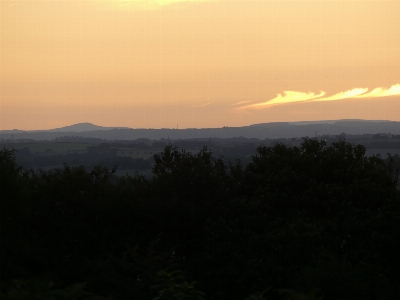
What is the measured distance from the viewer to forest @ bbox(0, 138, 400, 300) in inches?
922

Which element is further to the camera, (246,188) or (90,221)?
(246,188)

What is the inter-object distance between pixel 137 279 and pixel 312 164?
518 inches

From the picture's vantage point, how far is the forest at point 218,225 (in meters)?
23.4

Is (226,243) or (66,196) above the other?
(66,196)

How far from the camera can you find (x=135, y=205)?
30.6 meters

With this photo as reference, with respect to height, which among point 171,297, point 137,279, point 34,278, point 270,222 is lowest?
point 137,279

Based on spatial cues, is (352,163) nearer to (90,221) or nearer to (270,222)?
(270,222)

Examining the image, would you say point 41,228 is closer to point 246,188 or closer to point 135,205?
point 135,205

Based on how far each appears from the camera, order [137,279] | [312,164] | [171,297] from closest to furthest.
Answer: [171,297] < [137,279] < [312,164]

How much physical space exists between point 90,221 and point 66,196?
6.43ft

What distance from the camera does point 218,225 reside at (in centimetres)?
2777

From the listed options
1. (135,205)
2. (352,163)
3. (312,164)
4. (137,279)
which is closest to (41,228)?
(135,205)

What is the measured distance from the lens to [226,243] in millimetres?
26203

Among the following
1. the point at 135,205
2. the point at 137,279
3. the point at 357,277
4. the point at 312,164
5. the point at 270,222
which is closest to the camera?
the point at 357,277
